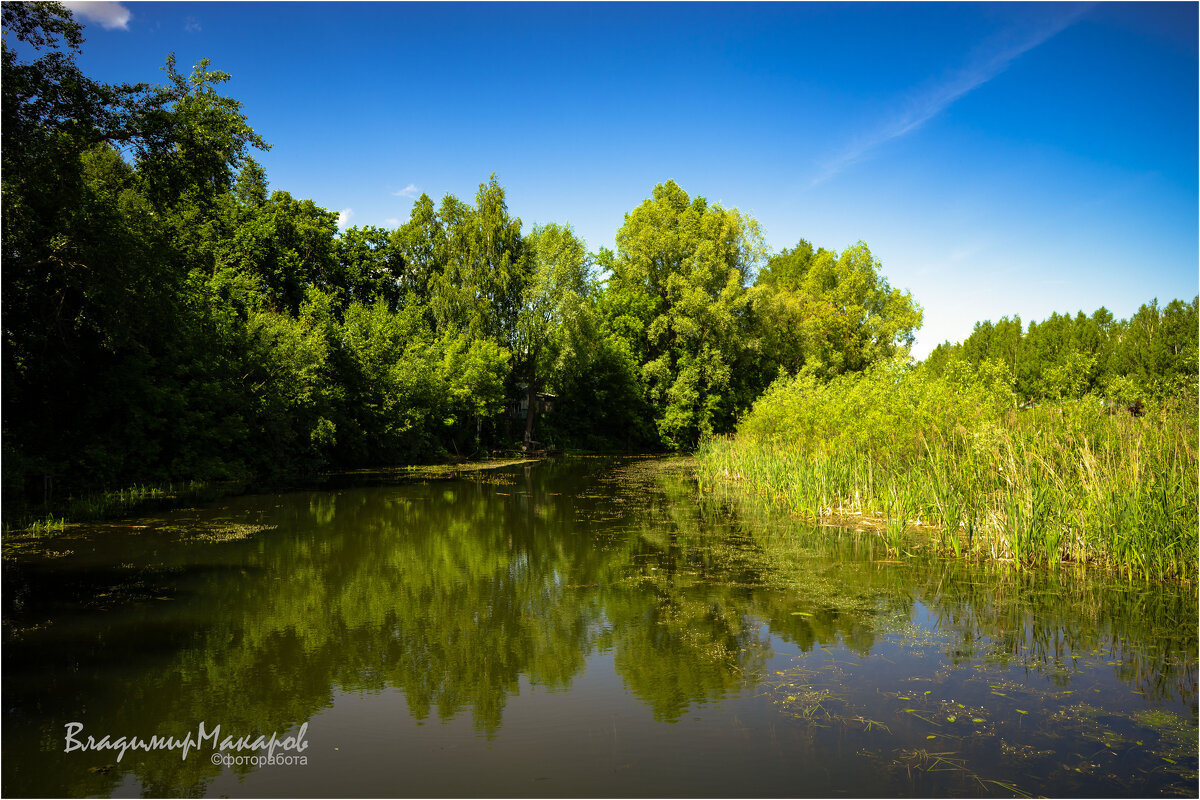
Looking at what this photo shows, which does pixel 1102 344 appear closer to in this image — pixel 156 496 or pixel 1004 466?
pixel 1004 466

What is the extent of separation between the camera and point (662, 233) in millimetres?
35875

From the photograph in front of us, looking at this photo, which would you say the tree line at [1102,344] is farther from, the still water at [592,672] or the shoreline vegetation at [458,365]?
the still water at [592,672]

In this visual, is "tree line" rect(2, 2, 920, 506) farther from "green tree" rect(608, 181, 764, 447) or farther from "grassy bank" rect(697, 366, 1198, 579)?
"grassy bank" rect(697, 366, 1198, 579)

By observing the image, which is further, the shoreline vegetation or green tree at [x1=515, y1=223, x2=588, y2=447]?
green tree at [x1=515, y1=223, x2=588, y2=447]

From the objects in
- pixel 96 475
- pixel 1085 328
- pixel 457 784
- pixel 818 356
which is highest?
pixel 1085 328

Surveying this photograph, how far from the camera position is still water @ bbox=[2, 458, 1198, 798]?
4125mm

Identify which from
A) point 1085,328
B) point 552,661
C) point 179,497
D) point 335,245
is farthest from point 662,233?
point 1085,328

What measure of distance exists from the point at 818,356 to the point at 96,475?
34.5 metres

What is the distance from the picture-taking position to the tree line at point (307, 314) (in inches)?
484

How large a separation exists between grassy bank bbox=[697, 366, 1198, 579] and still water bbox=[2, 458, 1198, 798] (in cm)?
70

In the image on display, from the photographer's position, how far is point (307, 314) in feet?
82.1

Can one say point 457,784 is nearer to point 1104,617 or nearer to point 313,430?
point 1104,617

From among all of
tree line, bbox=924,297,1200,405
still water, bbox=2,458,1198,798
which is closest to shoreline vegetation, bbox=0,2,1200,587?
still water, bbox=2,458,1198,798

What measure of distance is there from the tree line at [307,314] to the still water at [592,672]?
5.26 meters
